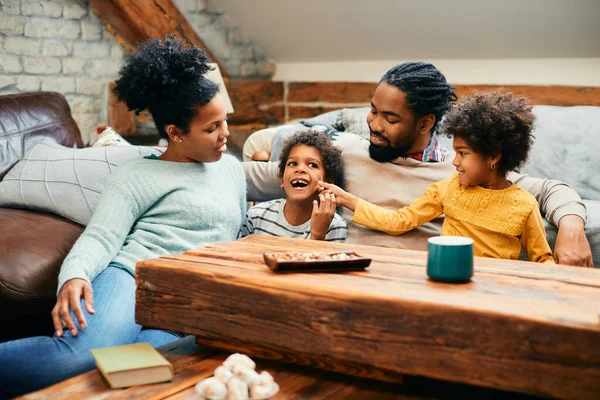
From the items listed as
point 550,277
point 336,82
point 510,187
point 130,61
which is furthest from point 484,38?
point 550,277

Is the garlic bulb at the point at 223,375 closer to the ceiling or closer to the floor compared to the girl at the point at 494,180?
closer to the floor

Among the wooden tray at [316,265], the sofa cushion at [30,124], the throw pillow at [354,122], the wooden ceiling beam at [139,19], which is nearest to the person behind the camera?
the wooden tray at [316,265]

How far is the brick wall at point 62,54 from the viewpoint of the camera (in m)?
3.33

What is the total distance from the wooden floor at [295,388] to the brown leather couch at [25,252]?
619 mm

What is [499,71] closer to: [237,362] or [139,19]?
[139,19]

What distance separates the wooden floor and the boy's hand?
0.70m

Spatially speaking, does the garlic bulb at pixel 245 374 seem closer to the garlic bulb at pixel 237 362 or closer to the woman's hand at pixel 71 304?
the garlic bulb at pixel 237 362

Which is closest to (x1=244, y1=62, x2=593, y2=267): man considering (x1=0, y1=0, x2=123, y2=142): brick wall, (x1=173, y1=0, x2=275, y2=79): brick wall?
(x1=0, y1=0, x2=123, y2=142): brick wall

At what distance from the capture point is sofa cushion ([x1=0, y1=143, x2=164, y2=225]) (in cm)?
232

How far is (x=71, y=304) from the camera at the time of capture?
1.65 metres

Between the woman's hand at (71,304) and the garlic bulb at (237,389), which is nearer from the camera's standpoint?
the garlic bulb at (237,389)

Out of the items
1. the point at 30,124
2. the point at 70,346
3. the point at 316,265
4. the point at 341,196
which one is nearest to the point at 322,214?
the point at 341,196

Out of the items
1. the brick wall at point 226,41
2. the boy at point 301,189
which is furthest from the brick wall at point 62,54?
the boy at point 301,189

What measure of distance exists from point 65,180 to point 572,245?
1722mm
